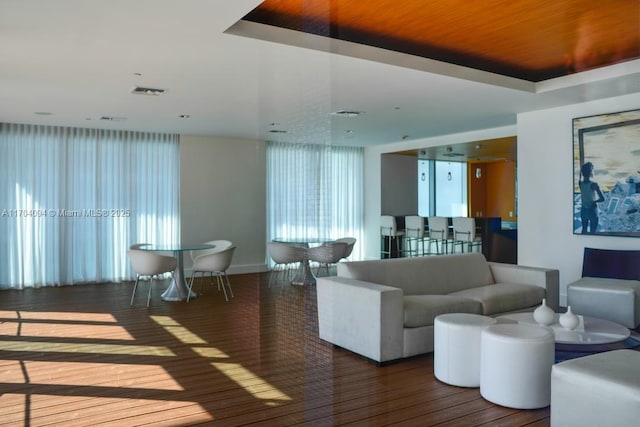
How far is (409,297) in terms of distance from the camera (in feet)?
12.9

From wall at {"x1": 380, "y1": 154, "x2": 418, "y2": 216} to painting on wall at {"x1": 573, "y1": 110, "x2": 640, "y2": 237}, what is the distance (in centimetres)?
436

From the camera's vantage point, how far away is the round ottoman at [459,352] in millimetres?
3131

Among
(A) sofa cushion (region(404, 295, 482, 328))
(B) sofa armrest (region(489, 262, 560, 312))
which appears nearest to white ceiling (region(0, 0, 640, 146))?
(A) sofa cushion (region(404, 295, 482, 328))

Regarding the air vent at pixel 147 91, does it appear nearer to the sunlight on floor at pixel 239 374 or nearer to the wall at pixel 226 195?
the sunlight on floor at pixel 239 374

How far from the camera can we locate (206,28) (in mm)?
3229

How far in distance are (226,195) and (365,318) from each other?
530cm

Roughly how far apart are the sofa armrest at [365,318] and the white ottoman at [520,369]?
798 mm

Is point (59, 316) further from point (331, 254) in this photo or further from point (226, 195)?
point (226, 195)

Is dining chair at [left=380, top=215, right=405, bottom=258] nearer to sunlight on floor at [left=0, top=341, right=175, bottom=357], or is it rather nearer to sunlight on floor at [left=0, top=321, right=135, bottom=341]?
sunlight on floor at [left=0, top=321, right=135, bottom=341]

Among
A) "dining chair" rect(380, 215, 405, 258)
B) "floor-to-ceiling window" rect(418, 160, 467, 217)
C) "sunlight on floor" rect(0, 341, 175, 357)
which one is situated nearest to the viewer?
"sunlight on floor" rect(0, 341, 175, 357)

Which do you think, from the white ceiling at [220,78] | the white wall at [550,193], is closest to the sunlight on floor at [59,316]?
the white ceiling at [220,78]

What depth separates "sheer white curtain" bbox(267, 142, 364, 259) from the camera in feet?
8.71

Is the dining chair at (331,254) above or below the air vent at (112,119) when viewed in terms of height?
below

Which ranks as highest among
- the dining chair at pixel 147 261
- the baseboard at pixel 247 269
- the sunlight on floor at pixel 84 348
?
the dining chair at pixel 147 261
